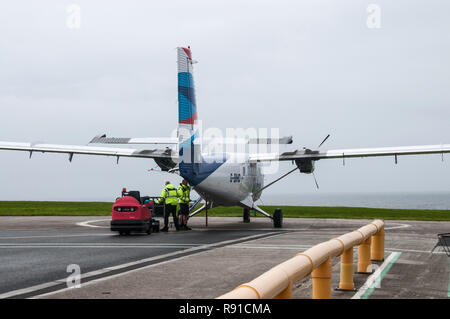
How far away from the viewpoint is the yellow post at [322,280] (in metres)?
6.61

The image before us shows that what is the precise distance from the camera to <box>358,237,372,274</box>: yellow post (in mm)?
10648

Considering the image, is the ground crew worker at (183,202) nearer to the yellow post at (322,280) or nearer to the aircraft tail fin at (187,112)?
the aircraft tail fin at (187,112)

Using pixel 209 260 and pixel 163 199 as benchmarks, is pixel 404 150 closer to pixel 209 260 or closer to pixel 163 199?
pixel 163 199

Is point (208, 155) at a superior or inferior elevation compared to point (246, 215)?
superior

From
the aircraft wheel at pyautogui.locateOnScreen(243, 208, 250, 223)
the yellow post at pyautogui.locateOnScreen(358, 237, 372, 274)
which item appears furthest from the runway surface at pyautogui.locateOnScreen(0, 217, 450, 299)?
the aircraft wheel at pyautogui.locateOnScreen(243, 208, 250, 223)

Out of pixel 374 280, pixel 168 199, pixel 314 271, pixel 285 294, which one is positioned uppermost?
pixel 168 199

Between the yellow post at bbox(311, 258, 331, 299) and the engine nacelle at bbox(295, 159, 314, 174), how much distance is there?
69.3 feet

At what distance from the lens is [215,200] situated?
2420cm

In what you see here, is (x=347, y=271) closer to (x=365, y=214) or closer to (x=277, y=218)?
(x=277, y=218)

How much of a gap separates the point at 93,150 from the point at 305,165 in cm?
1129

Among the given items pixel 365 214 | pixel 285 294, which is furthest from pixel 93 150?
pixel 285 294

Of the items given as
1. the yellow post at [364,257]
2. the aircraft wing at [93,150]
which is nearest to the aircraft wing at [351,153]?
the aircraft wing at [93,150]

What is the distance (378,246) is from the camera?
12.6 m
